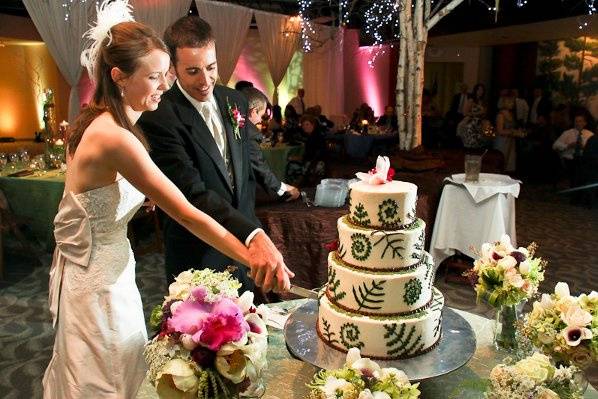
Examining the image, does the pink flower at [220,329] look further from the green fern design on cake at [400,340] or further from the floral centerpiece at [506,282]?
the floral centerpiece at [506,282]

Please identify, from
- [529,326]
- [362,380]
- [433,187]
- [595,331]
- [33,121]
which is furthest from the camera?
[33,121]

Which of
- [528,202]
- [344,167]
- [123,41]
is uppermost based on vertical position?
[123,41]

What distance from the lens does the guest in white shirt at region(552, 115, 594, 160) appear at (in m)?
8.17

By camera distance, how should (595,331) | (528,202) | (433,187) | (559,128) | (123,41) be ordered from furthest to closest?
1. (559,128)
2. (528,202)
3. (433,187)
4. (123,41)
5. (595,331)

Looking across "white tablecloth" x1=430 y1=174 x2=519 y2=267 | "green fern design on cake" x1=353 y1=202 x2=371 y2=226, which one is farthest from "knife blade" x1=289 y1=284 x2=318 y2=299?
"white tablecloth" x1=430 y1=174 x2=519 y2=267

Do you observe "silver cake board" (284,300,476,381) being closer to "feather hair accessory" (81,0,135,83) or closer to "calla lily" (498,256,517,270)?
"calla lily" (498,256,517,270)

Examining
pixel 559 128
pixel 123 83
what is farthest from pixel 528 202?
pixel 123 83

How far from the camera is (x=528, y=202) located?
7.96m

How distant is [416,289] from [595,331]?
1.45ft

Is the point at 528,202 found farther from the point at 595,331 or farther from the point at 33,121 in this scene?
the point at 33,121

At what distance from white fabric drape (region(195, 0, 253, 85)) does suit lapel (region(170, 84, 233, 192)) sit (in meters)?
7.56

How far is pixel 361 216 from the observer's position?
1538 mm

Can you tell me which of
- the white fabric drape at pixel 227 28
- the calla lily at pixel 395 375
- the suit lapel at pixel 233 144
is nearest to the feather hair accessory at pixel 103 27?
the suit lapel at pixel 233 144

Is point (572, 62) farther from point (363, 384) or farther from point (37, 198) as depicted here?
point (363, 384)
